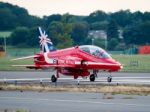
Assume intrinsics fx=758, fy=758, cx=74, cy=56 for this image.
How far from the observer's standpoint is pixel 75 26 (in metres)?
135

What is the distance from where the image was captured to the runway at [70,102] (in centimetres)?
2666

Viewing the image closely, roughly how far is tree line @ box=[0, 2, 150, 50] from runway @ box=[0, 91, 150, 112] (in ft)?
242

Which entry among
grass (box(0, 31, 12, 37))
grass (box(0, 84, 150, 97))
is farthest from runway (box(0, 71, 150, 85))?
grass (box(0, 31, 12, 37))

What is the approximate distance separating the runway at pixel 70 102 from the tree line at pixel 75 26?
73.9 m

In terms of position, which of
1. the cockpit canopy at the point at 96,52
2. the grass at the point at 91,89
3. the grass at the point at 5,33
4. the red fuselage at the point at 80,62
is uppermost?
the grass at the point at 5,33

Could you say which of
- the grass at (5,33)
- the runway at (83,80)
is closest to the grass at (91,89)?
the runway at (83,80)

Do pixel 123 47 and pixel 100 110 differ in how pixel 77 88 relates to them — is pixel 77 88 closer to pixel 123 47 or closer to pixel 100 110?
pixel 100 110

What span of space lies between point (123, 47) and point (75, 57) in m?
96.1

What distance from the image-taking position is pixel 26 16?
132250 mm

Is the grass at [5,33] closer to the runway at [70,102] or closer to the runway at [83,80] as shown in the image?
the runway at [83,80]

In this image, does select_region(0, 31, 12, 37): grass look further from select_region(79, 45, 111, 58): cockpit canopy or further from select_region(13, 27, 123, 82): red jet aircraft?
select_region(79, 45, 111, 58): cockpit canopy

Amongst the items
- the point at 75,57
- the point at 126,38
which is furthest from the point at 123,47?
the point at 75,57

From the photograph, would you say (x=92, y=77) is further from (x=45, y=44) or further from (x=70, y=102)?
(x=70, y=102)

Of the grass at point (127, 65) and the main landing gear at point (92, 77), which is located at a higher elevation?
the grass at point (127, 65)
